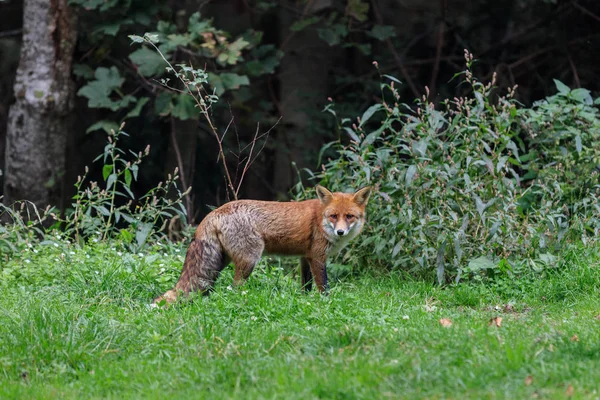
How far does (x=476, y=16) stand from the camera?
1358cm

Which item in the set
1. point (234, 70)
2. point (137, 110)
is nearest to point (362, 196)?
point (137, 110)

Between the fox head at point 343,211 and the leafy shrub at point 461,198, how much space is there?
14.1 inches

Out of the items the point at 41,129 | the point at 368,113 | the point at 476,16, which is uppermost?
the point at 476,16

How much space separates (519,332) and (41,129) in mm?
7409

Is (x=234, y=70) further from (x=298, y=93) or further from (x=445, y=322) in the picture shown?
(x=445, y=322)

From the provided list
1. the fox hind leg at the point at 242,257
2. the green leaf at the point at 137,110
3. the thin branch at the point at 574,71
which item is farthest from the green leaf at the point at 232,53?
the thin branch at the point at 574,71

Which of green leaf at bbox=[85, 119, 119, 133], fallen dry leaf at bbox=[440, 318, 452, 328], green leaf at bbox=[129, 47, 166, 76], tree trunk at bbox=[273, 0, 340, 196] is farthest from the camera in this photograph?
tree trunk at bbox=[273, 0, 340, 196]

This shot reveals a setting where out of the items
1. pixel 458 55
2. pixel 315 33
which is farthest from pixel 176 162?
pixel 458 55

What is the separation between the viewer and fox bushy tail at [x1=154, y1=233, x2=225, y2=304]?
654 centimetres

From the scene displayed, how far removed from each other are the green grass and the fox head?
0.60 metres

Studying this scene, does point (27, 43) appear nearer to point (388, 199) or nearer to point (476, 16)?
point (388, 199)

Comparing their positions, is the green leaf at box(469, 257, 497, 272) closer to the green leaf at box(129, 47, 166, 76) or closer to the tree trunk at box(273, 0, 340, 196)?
the green leaf at box(129, 47, 166, 76)

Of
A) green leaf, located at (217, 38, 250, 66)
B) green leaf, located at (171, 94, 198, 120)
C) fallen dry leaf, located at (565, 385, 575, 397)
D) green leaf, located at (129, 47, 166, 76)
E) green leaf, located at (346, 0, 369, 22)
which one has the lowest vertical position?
fallen dry leaf, located at (565, 385, 575, 397)

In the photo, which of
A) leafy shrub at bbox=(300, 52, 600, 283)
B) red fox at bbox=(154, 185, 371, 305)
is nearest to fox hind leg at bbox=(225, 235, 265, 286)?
red fox at bbox=(154, 185, 371, 305)
